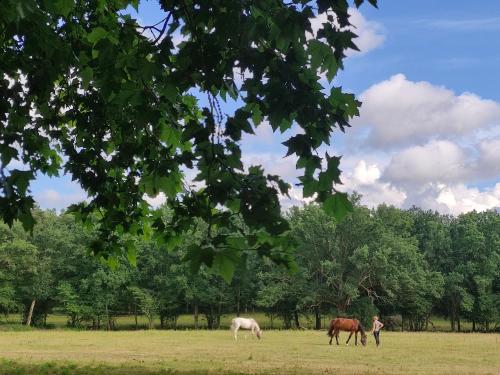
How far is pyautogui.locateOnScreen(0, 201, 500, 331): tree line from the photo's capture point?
55906 millimetres

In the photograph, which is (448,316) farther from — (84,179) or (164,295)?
(84,179)

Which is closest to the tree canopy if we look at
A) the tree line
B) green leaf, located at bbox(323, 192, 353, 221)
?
green leaf, located at bbox(323, 192, 353, 221)

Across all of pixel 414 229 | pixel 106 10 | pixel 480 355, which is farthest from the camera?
pixel 414 229

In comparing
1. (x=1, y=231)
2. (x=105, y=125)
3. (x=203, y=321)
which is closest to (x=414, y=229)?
(x=203, y=321)

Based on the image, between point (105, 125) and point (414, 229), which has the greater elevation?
point (414, 229)

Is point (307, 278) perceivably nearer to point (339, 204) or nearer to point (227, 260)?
point (339, 204)

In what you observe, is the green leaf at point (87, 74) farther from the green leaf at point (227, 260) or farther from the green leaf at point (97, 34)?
the green leaf at point (227, 260)

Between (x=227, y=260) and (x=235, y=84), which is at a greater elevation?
(x=235, y=84)

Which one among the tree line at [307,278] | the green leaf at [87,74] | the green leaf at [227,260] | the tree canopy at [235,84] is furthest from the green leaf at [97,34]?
the tree line at [307,278]

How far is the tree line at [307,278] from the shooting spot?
5591 centimetres

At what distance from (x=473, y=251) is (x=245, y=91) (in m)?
64.5

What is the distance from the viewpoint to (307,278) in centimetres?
5834

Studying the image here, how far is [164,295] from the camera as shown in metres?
60.7

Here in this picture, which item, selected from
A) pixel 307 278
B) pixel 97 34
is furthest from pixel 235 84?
pixel 307 278
